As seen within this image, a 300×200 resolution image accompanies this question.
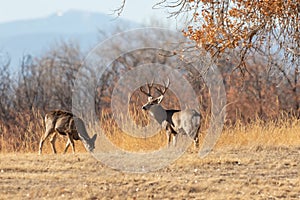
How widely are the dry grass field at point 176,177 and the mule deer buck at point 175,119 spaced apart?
68 cm

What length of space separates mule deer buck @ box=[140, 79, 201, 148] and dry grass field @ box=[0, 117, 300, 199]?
0.68 metres

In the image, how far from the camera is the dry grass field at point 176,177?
997 centimetres

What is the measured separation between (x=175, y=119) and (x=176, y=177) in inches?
136

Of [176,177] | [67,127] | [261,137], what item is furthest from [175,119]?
[176,177]

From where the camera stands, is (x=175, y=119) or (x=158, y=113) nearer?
(x=175, y=119)

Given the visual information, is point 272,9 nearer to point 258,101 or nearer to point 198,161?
point 198,161

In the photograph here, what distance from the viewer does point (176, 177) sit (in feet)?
35.8

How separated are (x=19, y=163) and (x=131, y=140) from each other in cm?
293

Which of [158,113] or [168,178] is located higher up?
[158,113]

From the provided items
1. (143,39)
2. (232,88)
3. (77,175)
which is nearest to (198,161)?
(77,175)

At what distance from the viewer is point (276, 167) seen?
11.6 m

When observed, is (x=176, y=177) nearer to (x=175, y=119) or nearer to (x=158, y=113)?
(x=175, y=119)

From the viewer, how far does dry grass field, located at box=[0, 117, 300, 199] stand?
32.7ft

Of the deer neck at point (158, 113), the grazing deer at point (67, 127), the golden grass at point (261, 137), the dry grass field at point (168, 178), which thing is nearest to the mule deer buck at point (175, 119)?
the deer neck at point (158, 113)
